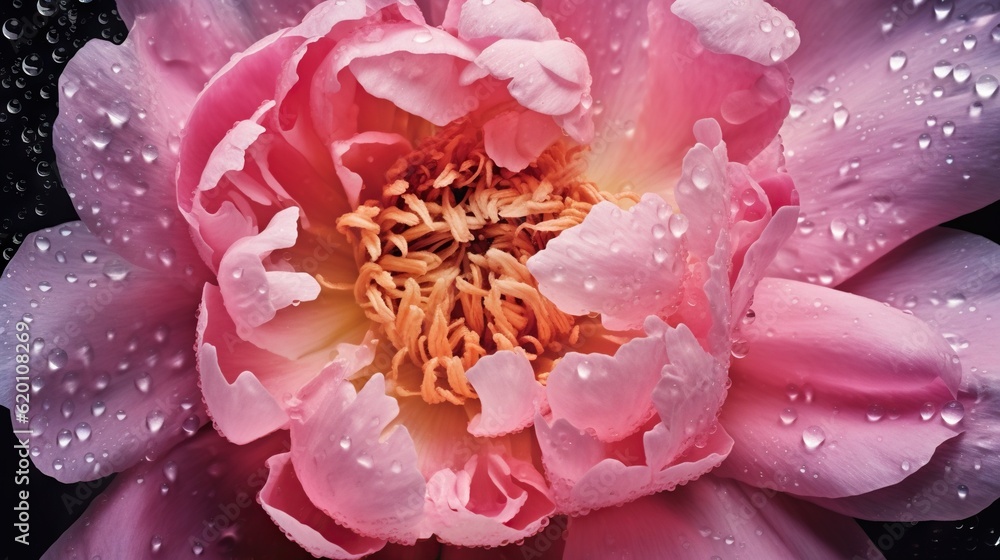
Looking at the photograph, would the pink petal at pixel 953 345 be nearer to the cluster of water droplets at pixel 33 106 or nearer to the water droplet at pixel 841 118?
the water droplet at pixel 841 118

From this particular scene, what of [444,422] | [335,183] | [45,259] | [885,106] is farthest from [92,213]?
[885,106]

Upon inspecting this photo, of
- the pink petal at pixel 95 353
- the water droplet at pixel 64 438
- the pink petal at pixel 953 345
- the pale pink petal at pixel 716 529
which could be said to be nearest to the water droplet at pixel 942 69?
the pink petal at pixel 953 345

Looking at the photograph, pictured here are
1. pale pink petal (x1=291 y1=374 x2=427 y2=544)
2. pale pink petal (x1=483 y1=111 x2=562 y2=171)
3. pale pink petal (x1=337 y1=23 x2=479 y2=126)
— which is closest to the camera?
pale pink petal (x1=291 y1=374 x2=427 y2=544)

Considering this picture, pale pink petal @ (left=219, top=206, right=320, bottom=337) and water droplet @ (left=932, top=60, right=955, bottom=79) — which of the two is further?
water droplet @ (left=932, top=60, right=955, bottom=79)

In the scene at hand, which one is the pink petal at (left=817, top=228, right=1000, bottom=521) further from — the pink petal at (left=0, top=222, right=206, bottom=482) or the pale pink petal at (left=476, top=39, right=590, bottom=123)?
the pink petal at (left=0, top=222, right=206, bottom=482)

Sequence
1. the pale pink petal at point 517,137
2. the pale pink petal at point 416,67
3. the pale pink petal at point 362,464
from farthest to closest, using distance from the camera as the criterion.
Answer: the pale pink petal at point 517,137 → the pale pink petal at point 416,67 → the pale pink petal at point 362,464

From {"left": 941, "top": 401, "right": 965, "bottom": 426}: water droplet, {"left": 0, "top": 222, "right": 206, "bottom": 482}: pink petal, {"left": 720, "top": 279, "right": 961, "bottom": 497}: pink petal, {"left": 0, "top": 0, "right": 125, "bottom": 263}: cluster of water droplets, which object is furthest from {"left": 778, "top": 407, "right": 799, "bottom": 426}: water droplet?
{"left": 0, "top": 0, "right": 125, "bottom": 263}: cluster of water droplets

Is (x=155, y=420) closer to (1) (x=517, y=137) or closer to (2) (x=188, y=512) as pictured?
(2) (x=188, y=512)
